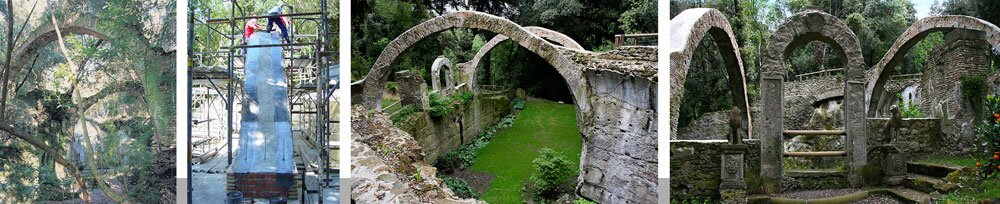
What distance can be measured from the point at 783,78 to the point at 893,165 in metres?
1.32

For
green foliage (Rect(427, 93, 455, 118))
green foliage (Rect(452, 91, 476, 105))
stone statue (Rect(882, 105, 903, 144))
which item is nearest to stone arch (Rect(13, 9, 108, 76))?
green foliage (Rect(427, 93, 455, 118))

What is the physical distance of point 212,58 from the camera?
6.33m

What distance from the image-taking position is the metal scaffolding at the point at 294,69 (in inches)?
169

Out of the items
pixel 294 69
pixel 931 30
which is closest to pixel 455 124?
pixel 294 69

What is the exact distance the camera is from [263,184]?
4.36 m

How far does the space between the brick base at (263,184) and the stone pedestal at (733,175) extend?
137 inches

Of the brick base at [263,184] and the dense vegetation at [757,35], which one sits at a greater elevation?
the dense vegetation at [757,35]

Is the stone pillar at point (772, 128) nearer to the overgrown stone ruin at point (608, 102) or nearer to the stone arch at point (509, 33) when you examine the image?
the overgrown stone ruin at point (608, 102)

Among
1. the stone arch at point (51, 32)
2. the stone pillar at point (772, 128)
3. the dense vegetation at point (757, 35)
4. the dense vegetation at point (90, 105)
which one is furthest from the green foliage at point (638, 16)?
the stone arch at point (51, 32)

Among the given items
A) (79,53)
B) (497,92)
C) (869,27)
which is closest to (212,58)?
(79,53)

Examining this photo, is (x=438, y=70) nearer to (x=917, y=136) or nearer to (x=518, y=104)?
(x=518, y=104)

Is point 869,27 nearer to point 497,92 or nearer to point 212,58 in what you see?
point 497,92

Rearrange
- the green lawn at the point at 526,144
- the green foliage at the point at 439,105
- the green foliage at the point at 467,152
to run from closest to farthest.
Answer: the green lawn at the point at 526,144, the green foliage at the point at 467,152, the green foliage at the point at 439,105

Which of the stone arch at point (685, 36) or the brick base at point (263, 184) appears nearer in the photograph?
the brick base at point (263, 184)
